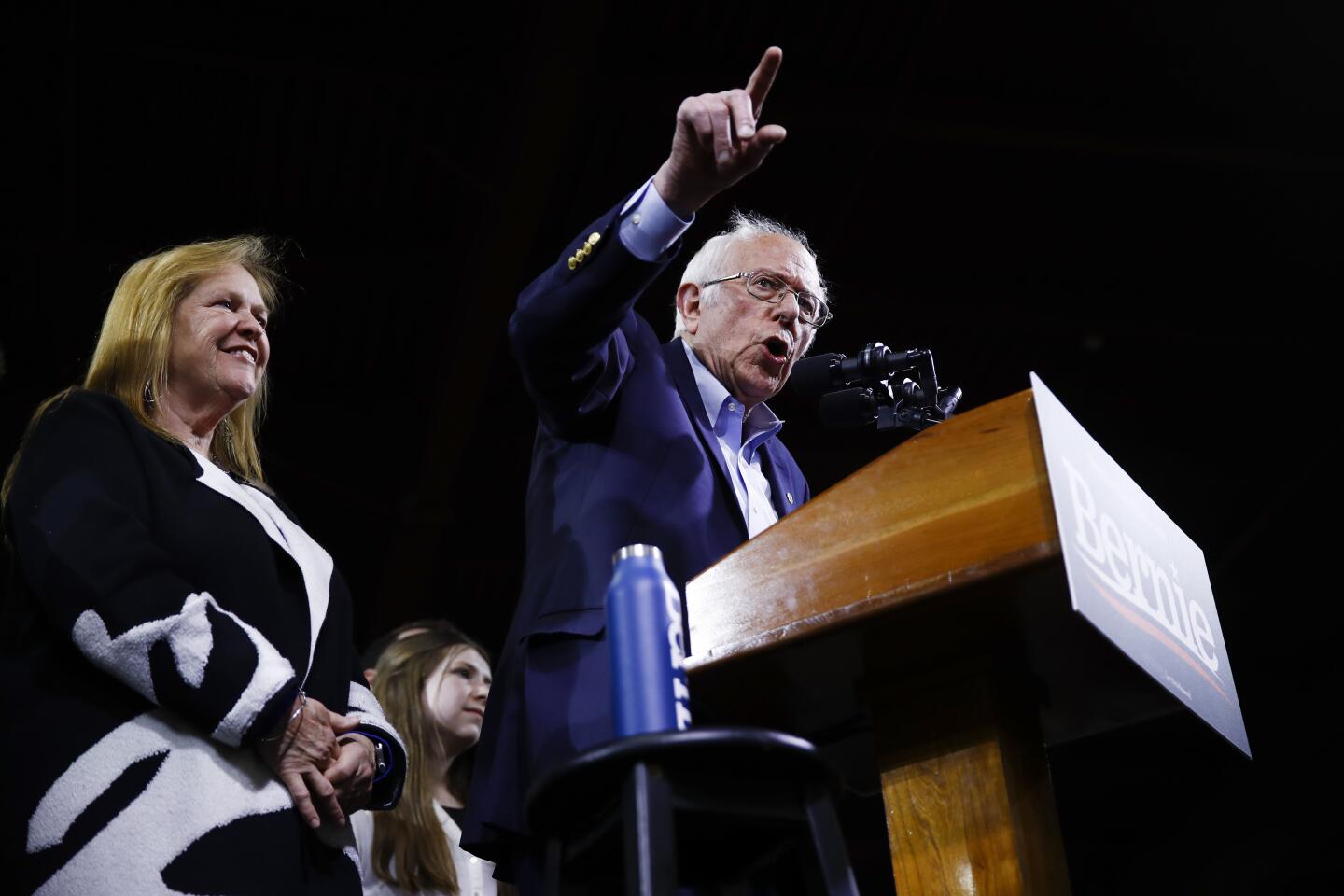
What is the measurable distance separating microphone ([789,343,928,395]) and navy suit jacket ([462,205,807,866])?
0.48 feet

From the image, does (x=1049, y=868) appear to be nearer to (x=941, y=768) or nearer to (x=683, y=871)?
(x=941, y=768)

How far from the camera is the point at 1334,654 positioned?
7.02m

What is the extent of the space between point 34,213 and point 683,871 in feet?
15.5

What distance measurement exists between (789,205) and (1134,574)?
395cm

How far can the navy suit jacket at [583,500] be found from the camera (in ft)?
5.03

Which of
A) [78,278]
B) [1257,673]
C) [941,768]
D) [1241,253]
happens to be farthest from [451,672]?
[1257,673]

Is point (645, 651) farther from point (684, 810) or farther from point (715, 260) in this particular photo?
point (715, 260)

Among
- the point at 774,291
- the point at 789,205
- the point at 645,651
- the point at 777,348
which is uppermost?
the point at 789,205

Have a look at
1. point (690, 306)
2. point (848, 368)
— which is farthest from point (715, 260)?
point (848, 368)

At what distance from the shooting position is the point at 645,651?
964 millimetres

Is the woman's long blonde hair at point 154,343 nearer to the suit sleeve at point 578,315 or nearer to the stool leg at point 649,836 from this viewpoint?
the suit sleeve at point 578,315

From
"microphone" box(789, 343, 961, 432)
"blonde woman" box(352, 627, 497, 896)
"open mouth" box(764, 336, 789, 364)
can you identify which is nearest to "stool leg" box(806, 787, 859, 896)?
"microphone" box(789, 343, 961, 432)

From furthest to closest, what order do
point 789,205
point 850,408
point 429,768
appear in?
1. point 789,205
2. point 429,768
3. point 850,408

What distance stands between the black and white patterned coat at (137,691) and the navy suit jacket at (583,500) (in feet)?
0.80
